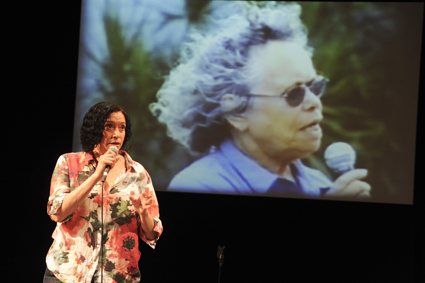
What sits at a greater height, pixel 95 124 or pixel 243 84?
pixel 243 84

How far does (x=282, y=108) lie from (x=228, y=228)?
1.17 m

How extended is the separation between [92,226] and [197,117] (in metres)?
2.20

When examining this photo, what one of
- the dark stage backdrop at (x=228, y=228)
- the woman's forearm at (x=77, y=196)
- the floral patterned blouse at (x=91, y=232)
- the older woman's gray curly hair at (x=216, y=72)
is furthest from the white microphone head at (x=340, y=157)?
the woman's forearm at (x=77, y=196)

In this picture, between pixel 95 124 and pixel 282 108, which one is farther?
pixel 282 108

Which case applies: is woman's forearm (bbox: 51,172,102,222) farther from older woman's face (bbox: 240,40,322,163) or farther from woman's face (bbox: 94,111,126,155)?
older woman's face (bbox: 240,40,322,163)

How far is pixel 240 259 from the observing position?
4.06 metres

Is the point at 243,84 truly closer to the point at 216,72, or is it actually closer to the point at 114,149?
the point at 216,72

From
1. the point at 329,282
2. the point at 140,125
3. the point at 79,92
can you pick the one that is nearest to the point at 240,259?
the point at 329,282

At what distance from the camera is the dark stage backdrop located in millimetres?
4004

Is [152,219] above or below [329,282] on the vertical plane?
above

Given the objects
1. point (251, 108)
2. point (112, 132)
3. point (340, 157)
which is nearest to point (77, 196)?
point (112, 132)

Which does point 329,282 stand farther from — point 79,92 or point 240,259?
point 79,92

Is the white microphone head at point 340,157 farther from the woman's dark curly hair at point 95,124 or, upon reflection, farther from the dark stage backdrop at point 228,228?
the woman's dark curly hair at point 95,124

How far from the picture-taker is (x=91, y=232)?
175 cm
